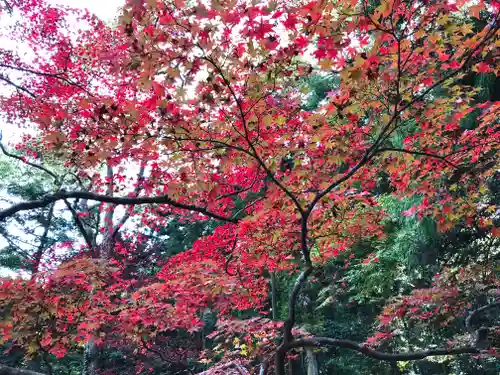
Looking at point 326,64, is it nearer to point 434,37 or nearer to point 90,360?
point 434,37

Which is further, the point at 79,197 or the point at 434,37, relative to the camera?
the point at 79,197

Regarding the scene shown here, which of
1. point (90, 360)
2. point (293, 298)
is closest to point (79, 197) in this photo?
point (293, 298)

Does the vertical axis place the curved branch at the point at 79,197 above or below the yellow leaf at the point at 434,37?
below

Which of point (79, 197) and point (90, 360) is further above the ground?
point (79, 197)

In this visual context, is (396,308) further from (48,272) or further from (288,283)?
(288,283)

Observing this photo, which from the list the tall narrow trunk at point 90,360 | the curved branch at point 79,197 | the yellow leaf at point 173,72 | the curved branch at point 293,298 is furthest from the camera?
the tall narrow trunk at point 90,360

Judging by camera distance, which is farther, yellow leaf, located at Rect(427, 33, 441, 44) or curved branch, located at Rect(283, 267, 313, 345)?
curved branch, located at Rect(283, 267, 313, 345)

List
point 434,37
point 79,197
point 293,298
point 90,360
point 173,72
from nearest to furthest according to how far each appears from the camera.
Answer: point 173,72
point 434,37
point 79,197
point 293,298
point 90,360

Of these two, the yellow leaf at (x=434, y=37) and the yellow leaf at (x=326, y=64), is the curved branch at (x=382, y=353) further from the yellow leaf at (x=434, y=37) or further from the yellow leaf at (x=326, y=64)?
the yellow leaf at (x=434, y=37)

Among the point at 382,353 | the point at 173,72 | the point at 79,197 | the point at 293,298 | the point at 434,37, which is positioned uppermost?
the point at 434,37

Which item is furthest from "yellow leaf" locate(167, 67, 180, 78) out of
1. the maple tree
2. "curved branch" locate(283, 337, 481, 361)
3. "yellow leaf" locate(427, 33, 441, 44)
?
"curved branch" locate(283, 337, 481, 361)

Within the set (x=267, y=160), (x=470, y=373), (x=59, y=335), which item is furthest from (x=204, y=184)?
(x=470, y=373)

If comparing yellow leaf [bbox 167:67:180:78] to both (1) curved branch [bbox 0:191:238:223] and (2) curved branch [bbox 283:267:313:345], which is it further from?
(2) curved branch [bbox 283:267:313:345]

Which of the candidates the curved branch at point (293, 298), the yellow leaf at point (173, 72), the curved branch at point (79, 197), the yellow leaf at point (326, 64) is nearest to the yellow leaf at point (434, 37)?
the yellow leaf at point (326, 64)
